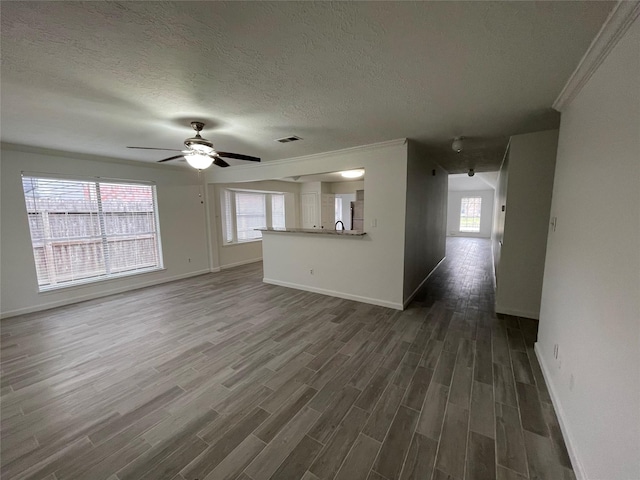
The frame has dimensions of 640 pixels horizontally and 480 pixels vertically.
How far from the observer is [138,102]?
2227 millimetres

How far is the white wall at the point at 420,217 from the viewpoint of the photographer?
375 cm

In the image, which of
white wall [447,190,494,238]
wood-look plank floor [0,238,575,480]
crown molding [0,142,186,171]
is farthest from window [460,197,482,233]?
crown molding [0,142,186,171]

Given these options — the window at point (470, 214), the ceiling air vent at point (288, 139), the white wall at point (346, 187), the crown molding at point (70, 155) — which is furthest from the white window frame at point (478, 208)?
the crown molding at point (70, 155)

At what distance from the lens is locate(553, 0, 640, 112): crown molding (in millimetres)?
1141

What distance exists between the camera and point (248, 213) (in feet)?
23.7

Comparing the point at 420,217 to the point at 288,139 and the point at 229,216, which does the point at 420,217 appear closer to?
the point at 288,139

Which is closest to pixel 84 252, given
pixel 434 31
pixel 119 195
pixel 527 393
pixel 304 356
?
pixel 119 195

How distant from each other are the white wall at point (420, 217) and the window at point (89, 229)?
4982mm

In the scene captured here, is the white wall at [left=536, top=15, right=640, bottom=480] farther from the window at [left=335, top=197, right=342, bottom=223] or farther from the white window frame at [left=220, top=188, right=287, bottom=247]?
the window at [left=335, top=197, right=342, bottom=223]

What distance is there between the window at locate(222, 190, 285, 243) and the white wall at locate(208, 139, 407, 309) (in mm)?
2113

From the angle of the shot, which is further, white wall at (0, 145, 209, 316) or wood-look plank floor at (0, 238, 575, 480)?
white wall at (0, 145, 209, 316)

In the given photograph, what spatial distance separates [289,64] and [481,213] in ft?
40.9

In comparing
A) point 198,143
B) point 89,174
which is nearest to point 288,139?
point 198,143

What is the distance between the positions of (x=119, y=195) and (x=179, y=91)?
3848 millimetres
